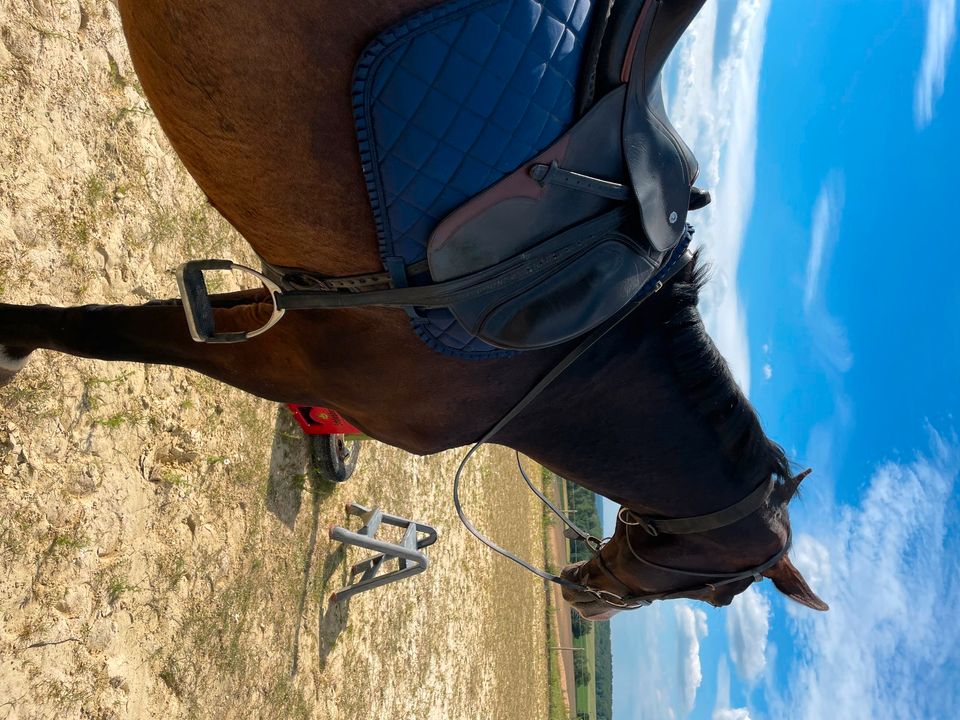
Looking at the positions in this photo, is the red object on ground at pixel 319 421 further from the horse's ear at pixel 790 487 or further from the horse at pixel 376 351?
the horse's ear at pixel 790 487

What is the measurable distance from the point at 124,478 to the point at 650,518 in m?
2.12

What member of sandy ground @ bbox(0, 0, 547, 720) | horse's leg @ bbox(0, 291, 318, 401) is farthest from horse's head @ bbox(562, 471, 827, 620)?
sandy ground @ bbox(0, 0, 547, 720)

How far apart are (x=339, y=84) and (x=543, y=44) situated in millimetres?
370

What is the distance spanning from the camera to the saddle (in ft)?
3.96

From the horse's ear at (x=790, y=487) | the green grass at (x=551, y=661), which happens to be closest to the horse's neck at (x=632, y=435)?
the horse's ear at (x=790, y=487)

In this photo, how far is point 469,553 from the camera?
7922 millimetres

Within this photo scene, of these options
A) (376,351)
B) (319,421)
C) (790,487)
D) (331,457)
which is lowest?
(790,487)

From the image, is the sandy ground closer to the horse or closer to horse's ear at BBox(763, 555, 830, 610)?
the horse

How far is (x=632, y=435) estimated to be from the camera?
6.30ft

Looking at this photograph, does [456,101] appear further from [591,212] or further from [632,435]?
[632,435]

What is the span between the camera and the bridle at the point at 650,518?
1.66 metres

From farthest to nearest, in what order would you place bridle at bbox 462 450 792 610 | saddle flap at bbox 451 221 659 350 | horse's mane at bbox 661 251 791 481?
bridle at bbox 462 450 792 610, horse's mane at bbox 661 251 791 481, saddle flap at bbox 451 221 659 350

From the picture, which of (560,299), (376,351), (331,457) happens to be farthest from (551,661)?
(560,299)

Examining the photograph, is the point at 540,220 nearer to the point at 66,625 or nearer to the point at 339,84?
the point at 339,84
